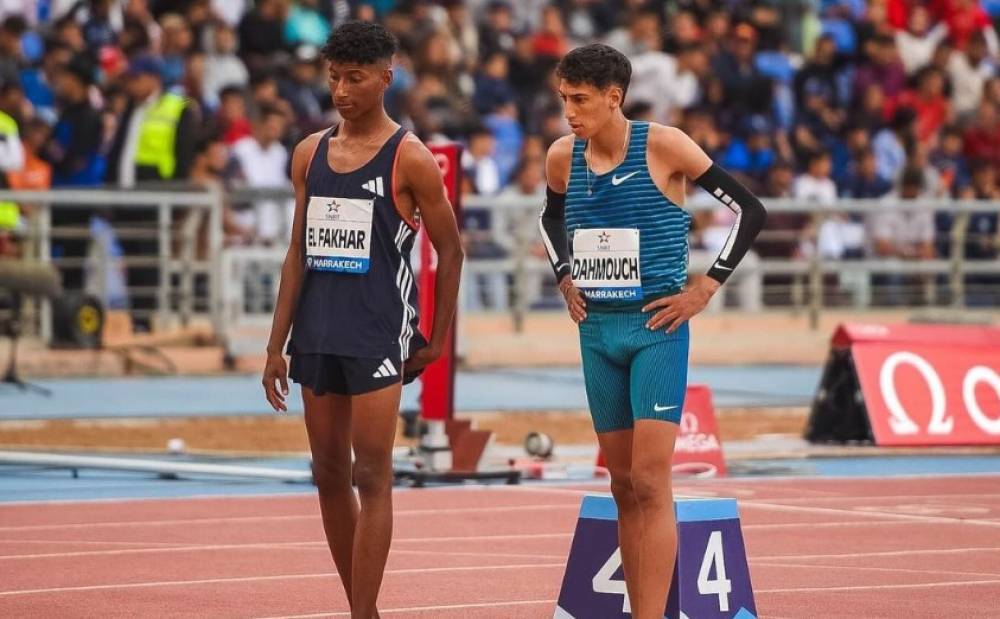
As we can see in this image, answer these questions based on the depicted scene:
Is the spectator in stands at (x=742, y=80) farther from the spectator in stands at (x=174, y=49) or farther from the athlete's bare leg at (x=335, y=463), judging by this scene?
the athlete's bare leg at (x=335, y=463)

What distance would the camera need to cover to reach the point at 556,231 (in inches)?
308

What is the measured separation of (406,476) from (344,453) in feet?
17.9

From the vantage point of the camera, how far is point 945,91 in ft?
90.2

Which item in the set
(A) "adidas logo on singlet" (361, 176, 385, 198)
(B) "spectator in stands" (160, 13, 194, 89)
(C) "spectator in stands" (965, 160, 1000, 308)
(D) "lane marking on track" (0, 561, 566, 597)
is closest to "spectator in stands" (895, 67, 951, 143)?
(C) "spectator in stands" (965, 160, 1000, 308)

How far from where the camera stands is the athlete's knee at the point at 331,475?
7328mm

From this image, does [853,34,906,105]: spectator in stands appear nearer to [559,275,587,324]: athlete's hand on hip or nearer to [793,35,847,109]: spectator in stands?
[793,35,847,109]: spectator in stands

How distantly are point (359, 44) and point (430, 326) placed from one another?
530 cm

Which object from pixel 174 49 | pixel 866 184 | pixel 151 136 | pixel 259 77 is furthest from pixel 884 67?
pixel 151 136

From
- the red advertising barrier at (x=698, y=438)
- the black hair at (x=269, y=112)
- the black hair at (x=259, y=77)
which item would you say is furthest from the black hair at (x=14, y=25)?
the red advertising barrier at (x=698, y=438)

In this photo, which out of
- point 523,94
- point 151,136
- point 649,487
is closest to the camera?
point 649,487

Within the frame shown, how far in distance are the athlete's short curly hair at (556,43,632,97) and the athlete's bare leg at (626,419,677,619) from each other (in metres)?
1.15

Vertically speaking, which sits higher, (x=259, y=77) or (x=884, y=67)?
(x=884, y=67)

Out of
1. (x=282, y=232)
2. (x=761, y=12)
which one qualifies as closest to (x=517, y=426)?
(x=282, y=232)

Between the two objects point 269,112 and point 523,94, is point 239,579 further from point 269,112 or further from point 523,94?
point 523,94
